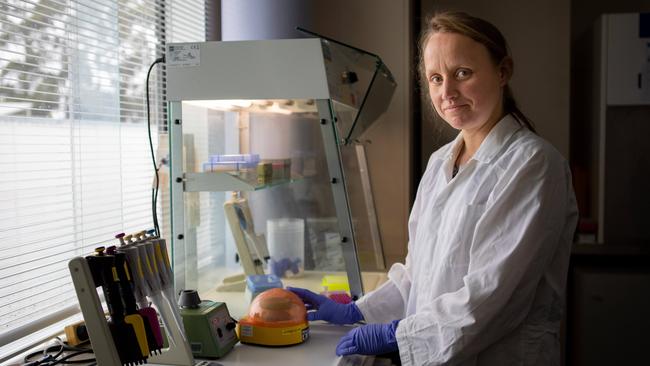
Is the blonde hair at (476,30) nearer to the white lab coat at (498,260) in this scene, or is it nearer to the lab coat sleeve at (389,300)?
the white lab coat at (498,260)

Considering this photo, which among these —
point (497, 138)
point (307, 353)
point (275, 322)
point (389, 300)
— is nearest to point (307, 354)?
point (307, 353)

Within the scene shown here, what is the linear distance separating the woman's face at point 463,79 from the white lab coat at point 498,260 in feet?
0.25

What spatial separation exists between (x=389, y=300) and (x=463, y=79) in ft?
2.36

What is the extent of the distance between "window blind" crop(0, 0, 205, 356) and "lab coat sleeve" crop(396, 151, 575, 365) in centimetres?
110

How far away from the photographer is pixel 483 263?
4.85 ft

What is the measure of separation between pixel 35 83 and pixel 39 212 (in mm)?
374

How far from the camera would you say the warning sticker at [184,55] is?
1.87 meters

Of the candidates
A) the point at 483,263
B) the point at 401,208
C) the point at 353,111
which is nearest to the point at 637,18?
the point at 401,208

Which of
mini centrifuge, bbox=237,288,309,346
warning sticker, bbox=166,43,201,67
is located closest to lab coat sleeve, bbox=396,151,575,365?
mini centrifuge, bbox=237,288,309,346

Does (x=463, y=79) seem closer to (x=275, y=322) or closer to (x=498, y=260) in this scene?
(x=498, y=260)

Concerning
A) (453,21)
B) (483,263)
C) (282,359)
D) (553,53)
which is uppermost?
(553,53)

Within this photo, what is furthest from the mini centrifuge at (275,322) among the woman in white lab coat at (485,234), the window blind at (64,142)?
the window blind at (64,142)

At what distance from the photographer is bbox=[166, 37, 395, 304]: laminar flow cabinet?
6.02 feet

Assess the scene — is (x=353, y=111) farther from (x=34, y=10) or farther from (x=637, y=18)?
(x=637, y=18)
